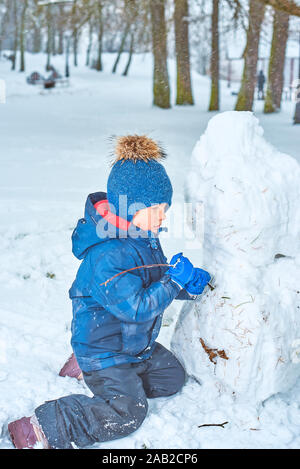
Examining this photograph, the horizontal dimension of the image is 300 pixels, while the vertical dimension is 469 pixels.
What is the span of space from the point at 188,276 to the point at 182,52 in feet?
36.3

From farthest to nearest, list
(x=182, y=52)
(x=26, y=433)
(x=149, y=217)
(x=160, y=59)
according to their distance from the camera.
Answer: (x=160, y=59)
(x=182, y=52)
(x=149, y=217)
(x=26, y=433)

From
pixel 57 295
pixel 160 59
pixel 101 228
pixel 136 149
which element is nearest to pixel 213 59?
pixel 160 59

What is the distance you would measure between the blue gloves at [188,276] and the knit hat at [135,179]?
302mm

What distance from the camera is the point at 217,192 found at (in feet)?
7.50

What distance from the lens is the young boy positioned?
2.20 meters

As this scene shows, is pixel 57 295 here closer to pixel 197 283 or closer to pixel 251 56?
pixel 197 283

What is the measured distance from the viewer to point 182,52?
12.2 meters

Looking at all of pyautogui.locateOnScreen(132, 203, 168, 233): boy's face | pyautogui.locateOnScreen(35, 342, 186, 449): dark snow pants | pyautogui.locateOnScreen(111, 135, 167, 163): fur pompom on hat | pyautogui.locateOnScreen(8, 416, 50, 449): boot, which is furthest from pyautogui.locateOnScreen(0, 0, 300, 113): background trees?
pyautogui.locateOnScreen(8, 416, 50, 449): boot

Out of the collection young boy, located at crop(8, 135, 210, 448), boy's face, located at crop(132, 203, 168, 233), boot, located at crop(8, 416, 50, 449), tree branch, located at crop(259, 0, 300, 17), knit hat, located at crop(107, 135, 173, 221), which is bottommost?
boot, located at crop(8, 416, 50, 449)

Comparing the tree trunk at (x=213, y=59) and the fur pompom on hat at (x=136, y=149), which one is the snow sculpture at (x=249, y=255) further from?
the tree trunk at (x=213, y=59)

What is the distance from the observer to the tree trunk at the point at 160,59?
11876mm

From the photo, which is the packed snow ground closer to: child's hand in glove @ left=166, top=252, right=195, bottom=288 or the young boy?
the young boy
